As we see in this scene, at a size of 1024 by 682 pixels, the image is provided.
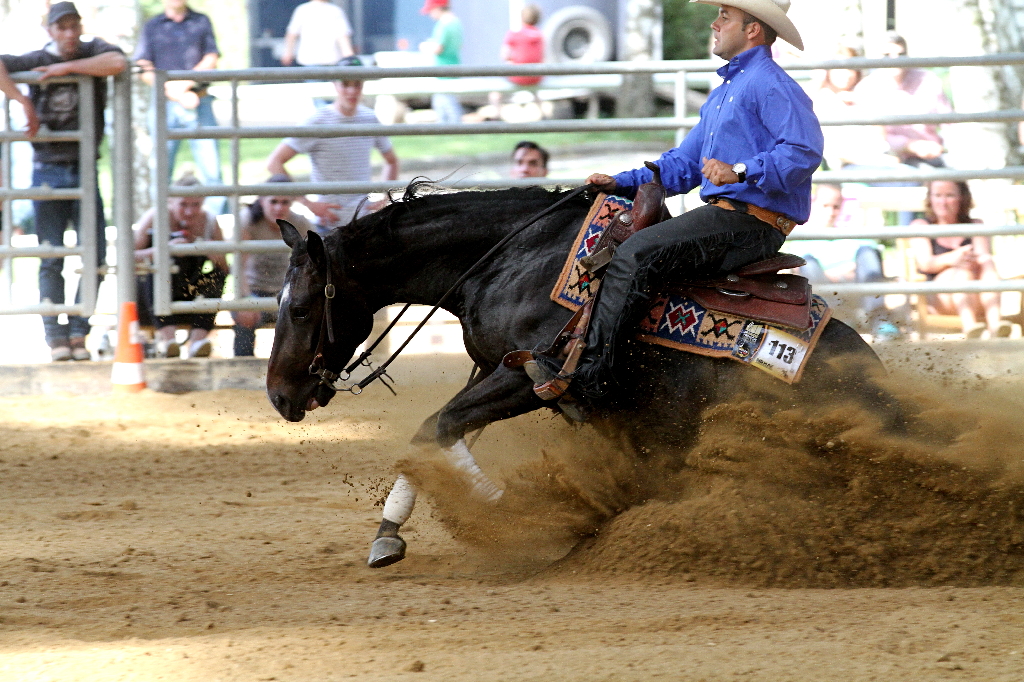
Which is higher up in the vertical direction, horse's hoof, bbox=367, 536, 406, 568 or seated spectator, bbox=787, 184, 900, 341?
seated spectator, bbox=787, 184, 900, 341

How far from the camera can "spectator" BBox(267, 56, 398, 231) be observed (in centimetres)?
854

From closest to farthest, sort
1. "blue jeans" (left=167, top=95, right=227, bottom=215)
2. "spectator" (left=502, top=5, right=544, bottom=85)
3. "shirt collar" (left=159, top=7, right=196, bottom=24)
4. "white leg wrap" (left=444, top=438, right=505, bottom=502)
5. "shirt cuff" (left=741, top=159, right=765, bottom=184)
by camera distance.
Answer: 1. "shirt cuff" (left=741, top=159, right=765, bottom=184)
2. "white leg wrap" (left=444, top=438, right=505, bottom=502)
3. "blue jeans" (left=167, top=95, right=227, bottom=215)
4. "shirt collar" (left=159, top=7, right=196, bottom=24)
5. "spectator" (left=502, top=5, right=544, bottom=85)

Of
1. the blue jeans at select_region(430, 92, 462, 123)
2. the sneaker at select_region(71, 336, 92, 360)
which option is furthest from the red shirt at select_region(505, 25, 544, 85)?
the sneaker at select_region(71, 336, 92, 360)

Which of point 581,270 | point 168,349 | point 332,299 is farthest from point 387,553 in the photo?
point 168,349

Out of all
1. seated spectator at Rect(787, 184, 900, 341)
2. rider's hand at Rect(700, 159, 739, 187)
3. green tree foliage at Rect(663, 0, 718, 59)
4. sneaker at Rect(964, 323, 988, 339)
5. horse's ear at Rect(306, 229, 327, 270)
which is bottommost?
sneaker at Rect(964, 323, 988, 339)

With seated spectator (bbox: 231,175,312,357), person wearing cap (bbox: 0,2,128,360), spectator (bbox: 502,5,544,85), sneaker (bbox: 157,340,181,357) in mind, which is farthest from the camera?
spectator (bbox: 502,5,544,85)

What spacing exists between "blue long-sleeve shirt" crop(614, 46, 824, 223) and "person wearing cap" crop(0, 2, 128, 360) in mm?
5221

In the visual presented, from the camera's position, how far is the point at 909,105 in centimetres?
896

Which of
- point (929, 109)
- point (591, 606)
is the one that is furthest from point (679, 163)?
point (929, 109)

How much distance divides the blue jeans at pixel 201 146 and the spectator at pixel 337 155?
2.11ft

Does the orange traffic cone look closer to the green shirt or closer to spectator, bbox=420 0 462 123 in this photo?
spectator, bbox=420 0 462 123

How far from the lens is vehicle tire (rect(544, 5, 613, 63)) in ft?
64.2

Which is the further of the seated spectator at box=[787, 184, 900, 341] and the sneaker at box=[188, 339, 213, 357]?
the sneaker at box=[188, 339, 213, 357]

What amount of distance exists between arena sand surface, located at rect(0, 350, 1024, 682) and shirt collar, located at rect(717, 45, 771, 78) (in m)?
1.46
